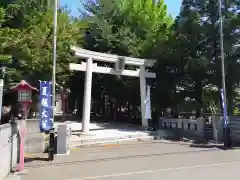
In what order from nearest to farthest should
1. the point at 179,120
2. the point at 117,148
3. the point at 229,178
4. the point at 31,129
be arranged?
the point at 229,178, the point at 31,129, the point at 117,148, the point at 179,120

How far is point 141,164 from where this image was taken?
11.0 meters

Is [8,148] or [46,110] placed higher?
[46,110]

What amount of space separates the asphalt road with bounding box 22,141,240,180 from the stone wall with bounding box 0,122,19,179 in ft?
1.96

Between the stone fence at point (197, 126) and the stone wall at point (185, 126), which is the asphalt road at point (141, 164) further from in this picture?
the stone wall at point (185, 126)

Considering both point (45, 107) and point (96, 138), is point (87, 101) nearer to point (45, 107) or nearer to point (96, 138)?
point (96, 138)

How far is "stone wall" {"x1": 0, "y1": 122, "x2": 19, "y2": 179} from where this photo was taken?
8312 mm

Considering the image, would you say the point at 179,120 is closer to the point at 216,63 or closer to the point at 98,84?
the point at 216,63

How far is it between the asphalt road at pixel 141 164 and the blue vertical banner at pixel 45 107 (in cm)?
128

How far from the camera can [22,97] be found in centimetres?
1239

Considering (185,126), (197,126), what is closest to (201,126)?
(197,126)

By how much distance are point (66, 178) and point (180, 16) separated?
15649 millimetres

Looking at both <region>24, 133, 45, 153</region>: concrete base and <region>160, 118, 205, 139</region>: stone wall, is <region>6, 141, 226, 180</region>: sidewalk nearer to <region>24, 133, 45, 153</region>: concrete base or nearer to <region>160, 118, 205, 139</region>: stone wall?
<region>24, 133, 45, 153</region>: concrete base

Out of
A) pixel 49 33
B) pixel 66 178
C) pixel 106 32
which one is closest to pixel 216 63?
pixel 106 32

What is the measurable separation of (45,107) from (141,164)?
14.0 ft
